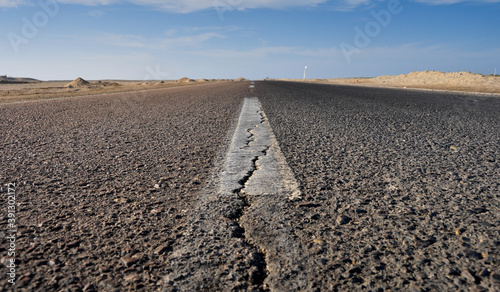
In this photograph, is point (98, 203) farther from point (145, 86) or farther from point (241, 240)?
point (145, 86)

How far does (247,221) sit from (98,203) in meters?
0.74

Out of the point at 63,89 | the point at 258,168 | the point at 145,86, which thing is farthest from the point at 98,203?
the point at 145,86

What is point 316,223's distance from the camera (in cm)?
152

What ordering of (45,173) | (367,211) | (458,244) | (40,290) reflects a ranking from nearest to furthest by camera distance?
(40,290)
(458,244)
(367,211)
(45,173)

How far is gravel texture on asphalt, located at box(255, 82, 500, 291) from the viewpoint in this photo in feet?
3.77

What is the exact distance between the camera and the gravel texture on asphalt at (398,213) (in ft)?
3.77

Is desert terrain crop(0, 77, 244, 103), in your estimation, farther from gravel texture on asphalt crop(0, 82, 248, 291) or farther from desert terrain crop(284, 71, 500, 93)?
desert terrain crop(284, 71, 500, 93)

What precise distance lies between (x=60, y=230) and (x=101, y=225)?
0.15 meters

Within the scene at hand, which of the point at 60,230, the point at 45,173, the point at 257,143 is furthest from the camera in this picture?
the point at 257,143

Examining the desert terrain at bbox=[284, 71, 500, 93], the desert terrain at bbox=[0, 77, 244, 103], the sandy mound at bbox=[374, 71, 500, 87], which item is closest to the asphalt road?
the desert terrain at bbox=[0, 77, 244, 103]

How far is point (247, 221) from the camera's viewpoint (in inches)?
60.8

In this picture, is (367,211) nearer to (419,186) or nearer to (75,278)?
(419,186)

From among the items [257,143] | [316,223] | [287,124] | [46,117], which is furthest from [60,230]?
[46,117]

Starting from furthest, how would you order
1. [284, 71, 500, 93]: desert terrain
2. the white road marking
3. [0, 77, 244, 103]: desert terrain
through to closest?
1. [284, 71, 500, 93]: desert terrain
2. [0, 77, 244, 103]: desert terrain
3. the white road marking
